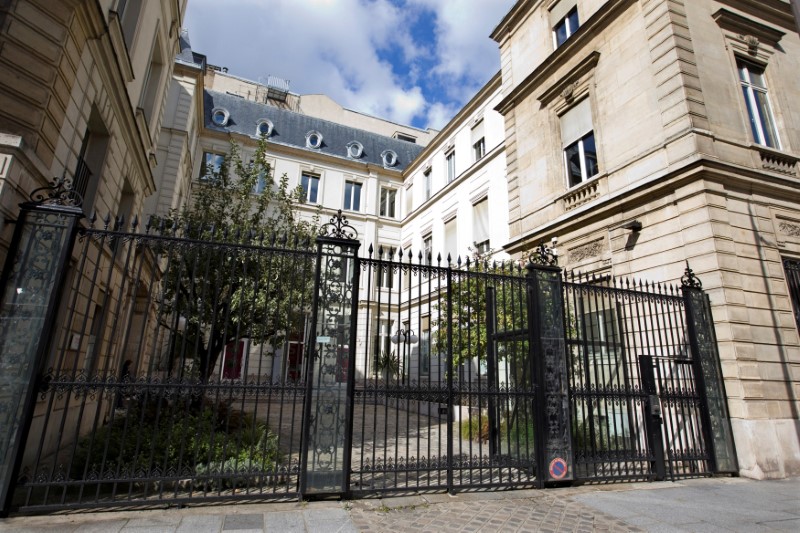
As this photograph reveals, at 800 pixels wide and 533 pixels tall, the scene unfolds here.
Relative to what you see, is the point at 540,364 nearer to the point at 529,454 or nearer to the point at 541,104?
the point at 529,454

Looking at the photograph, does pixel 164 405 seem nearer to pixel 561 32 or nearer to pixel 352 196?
pixel 561 32

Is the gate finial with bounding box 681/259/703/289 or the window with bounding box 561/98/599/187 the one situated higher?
the window with bounding box 561/98/599/187

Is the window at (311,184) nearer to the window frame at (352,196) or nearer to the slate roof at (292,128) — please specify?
the slate roof at (292,128)

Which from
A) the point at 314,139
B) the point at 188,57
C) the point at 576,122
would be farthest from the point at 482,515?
the point at 314,139

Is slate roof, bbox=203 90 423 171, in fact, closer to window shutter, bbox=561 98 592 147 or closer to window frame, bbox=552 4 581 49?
window frame, bbox=552 4 581 49

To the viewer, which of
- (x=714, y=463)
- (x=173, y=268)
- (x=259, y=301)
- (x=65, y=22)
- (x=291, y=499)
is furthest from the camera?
(x=173, y=268)

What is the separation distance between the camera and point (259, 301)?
7816 mm

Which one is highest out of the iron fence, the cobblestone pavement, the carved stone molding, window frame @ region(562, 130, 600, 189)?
window frame @ region(562, 130, 600, 189)

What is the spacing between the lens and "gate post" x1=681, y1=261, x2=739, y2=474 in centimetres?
663

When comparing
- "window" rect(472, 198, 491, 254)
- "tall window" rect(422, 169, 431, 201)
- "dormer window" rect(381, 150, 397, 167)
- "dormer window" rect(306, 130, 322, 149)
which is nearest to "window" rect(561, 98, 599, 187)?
"window" rect(472, 198, 491, 254)

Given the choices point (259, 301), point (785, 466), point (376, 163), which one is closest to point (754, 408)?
point (785, 466)

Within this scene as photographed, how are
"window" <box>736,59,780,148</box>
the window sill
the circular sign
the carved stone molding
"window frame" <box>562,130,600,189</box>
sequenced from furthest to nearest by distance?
"window frame" <box>562,130,600,189</box> < the carved stone molding < "window" <box>736,59,780,148</box> < the window sill < the circular sign

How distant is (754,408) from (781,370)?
1.06 meters

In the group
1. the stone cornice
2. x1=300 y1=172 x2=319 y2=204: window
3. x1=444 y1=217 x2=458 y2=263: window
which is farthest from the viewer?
x1=300 y1=172 x2=319 y2=204: window
